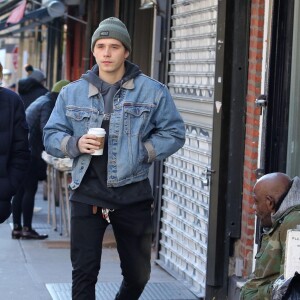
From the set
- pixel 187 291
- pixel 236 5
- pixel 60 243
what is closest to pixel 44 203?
pixel 60 243

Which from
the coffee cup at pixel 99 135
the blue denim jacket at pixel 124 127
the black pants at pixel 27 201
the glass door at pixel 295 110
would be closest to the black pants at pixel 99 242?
the blue denim jacket at pixel 124 127

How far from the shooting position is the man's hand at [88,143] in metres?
5.28

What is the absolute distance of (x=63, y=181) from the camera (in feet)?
38.4

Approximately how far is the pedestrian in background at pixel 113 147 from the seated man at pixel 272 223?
36.0 inches

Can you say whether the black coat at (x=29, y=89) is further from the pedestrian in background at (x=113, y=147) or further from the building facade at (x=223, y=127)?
the pedestrian in background at (x=113, y=147)

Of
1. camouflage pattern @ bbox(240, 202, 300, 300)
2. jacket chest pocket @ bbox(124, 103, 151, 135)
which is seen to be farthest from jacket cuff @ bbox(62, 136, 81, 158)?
camouflage pattern @ bbox(240, 202, 300, 300)

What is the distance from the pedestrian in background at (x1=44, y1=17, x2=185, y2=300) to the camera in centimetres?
554

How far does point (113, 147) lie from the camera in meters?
5.52

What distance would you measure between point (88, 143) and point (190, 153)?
2.96 meters

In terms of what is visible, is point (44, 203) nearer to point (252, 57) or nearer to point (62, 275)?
point (62, 275)

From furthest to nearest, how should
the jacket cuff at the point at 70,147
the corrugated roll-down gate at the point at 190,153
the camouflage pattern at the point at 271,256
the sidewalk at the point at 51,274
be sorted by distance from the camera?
the sidewalk at the point at 51,274, the corrugated roll-down gate at the point at 190,153, the jacket cuff at the point at 70,147, the camouflage pattern at the point at 271,256

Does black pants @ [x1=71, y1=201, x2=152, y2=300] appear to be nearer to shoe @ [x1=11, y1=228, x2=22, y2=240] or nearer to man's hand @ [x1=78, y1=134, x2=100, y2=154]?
man's hand @ [x1=78, y1=134, x2=100, y2=154]

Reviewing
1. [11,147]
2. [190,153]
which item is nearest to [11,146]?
[11,147]

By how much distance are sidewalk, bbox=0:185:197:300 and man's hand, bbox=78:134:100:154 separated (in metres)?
2.57
